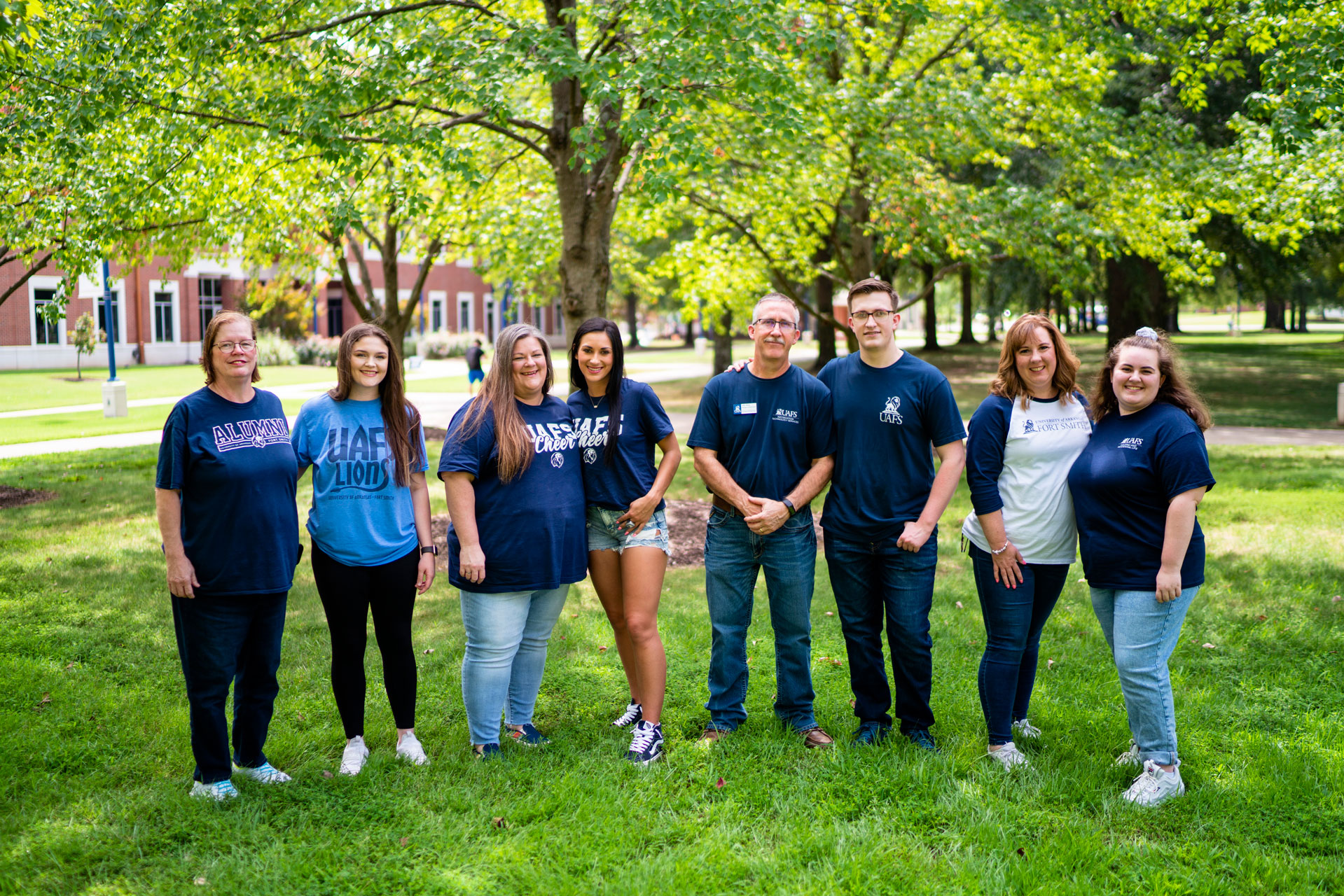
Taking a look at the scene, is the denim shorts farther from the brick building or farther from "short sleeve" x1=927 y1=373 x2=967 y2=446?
the brick building

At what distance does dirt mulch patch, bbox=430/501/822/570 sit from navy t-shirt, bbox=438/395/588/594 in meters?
3.57

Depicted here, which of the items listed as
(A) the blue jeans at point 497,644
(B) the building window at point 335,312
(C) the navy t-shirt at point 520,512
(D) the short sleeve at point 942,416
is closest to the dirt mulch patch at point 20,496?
(A) the blue jeans at point 497,644

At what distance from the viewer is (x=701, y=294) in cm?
Answer: 1498

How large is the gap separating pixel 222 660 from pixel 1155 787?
3728 millimetres

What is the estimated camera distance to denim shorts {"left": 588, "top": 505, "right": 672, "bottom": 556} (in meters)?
4.46

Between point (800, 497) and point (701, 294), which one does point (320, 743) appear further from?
point (701, 294)

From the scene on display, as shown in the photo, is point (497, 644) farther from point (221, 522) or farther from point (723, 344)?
point (723, 344)

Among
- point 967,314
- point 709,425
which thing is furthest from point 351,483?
point 967,314

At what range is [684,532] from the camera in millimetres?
9266

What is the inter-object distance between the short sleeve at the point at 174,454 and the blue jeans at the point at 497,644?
48.0 inches

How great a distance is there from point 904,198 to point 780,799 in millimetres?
8999

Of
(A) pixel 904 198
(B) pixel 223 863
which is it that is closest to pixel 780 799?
(B) pixel 223 863

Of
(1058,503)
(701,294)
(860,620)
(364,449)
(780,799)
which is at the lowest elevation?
(780,799)

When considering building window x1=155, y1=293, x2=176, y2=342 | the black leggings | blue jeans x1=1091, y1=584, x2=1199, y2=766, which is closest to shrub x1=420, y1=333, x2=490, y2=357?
building window x1=155, y1=293, x2=176, y2=342
